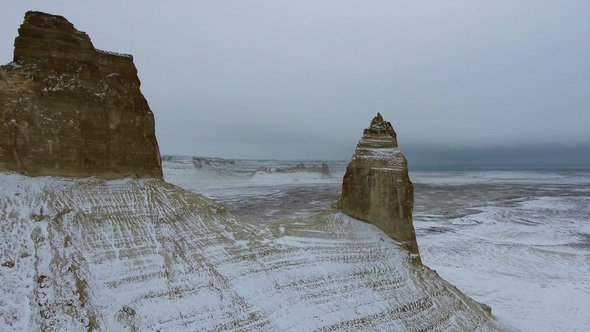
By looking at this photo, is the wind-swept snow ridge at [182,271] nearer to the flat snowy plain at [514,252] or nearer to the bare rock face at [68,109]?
the bare rock face at [68,109]

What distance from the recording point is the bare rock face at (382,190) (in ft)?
46.5

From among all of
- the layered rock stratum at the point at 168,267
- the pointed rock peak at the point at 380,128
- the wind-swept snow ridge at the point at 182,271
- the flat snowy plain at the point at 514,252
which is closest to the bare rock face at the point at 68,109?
the layered rock stratum at the point at 168,267

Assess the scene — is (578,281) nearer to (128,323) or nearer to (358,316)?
(358,316)

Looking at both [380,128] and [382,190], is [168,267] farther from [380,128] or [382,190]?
[380,128]

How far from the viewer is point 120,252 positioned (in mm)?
9523

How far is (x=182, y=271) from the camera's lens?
32.4 ft

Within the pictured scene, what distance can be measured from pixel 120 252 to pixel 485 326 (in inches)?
476

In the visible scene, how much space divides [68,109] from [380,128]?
11.2 metres

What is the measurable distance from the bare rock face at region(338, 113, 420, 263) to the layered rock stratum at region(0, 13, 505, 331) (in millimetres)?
1190

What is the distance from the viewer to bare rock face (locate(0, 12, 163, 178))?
10.0 m

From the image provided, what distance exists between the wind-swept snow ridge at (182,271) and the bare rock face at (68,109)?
566 millimetres

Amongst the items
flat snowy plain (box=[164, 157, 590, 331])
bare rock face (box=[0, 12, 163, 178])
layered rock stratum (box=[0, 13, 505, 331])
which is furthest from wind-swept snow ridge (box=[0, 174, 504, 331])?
flat snowy plain (box=[164, 157, 590, 331])

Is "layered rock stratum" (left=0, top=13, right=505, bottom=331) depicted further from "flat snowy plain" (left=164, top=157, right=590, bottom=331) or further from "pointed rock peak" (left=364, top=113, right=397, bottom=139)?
"flat snowy plain" (left=164, top=157, right=590, bottom=331)

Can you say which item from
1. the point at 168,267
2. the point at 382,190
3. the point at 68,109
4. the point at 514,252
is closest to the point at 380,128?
the point at 382,190
